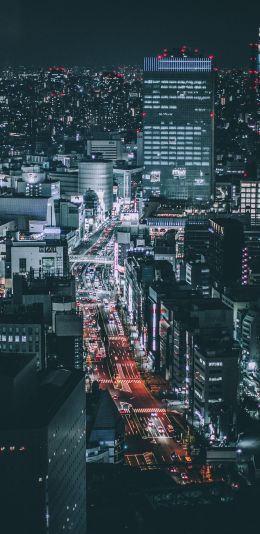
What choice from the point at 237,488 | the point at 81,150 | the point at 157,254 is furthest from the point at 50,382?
the point at 81,150

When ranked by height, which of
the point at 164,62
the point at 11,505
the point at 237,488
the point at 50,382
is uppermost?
the point at 164,62

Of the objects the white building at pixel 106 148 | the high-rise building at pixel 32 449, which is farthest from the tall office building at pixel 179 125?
the high-rise building at pixel 32 449

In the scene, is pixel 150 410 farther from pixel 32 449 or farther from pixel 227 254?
pixel 227 254

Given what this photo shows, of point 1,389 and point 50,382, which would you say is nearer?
point 1,389

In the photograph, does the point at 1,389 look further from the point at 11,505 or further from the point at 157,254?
the point at 157,254

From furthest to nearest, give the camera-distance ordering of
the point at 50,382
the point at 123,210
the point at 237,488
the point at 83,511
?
the point at 123,210, the point at 237,488, the point at 83,511, the point at 50,382

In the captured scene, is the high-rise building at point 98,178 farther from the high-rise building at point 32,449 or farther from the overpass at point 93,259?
the high-rise building at point 32,449

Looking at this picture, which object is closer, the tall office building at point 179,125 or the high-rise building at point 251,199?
the high-rise building at point 251,199

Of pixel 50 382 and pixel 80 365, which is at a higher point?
pixel 50 382
